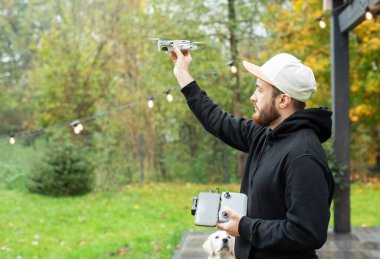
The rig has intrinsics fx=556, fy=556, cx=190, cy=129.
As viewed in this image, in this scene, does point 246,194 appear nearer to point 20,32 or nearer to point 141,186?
point 141,186

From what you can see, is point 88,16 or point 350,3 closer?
point 350,3

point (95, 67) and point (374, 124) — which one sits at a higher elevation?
point (95, 67)

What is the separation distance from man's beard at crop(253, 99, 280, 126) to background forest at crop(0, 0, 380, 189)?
8.22 metres

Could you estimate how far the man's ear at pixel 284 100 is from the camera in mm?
1987

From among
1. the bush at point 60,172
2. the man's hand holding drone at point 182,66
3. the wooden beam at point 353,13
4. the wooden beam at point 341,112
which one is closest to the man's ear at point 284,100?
the man's hand holding drone at point 182,66

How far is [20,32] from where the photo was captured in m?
23.9

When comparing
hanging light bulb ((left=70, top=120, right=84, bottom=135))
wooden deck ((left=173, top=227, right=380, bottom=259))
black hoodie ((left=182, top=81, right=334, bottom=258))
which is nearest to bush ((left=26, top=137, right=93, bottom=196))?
hanging light bulb ((left=70, top=120, right=84, bottom=135))

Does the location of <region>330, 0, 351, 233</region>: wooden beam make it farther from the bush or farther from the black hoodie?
the bush

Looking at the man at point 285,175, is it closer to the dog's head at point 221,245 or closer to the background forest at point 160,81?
the dog's head at point 221,245

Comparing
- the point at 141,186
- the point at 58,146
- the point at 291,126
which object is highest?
the point at 291,126

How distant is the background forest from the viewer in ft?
35.5

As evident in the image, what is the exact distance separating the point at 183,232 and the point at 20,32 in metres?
19.0

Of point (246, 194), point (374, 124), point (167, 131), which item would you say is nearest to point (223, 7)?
point (167, 131)

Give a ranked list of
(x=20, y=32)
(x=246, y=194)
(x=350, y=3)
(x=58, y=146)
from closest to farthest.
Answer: (x=246, y=194) → (x=350, y=3) → (x=58, y=146) → (x=20, y=32)
